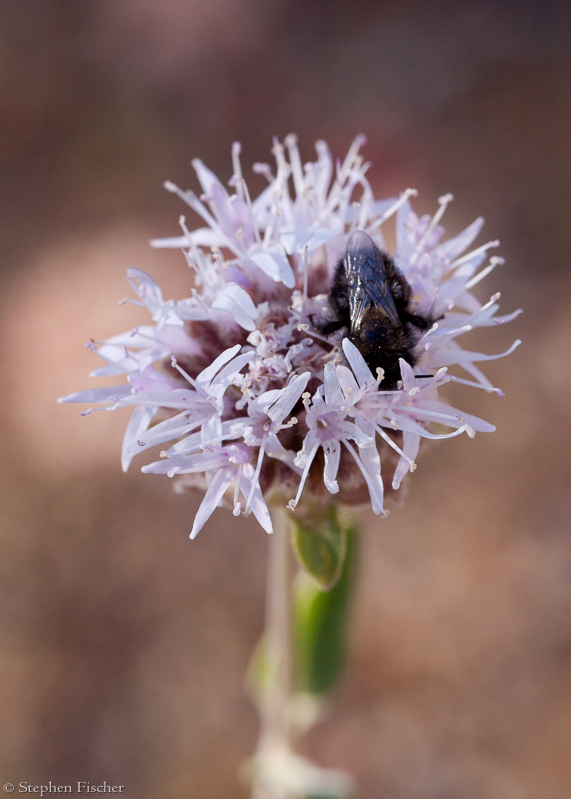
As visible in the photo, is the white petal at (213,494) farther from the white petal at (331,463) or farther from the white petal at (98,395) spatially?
the white petal at (98,395)

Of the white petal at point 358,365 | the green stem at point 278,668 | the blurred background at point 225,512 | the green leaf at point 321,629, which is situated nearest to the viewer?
the white petal at point 358,365

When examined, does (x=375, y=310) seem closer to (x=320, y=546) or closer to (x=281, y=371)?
(x=281, y=371)

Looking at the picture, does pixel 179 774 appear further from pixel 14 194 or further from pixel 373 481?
pixel 14 194

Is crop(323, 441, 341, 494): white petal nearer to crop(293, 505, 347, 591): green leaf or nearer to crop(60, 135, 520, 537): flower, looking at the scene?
crop(60, 135, 520, 537): flower

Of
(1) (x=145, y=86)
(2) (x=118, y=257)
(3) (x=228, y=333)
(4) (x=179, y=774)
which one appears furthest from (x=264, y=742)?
(1) (x=145, y=86)

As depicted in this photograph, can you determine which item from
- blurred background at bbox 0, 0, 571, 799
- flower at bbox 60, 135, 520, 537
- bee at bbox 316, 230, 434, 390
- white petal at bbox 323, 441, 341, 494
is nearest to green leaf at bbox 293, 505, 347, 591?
flower at bbox 60, 135, 520, 537

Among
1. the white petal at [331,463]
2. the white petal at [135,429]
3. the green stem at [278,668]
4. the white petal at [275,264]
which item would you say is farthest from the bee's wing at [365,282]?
the green stem at [278,668]

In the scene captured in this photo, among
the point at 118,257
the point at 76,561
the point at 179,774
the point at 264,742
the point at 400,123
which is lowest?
the point at 179,774
